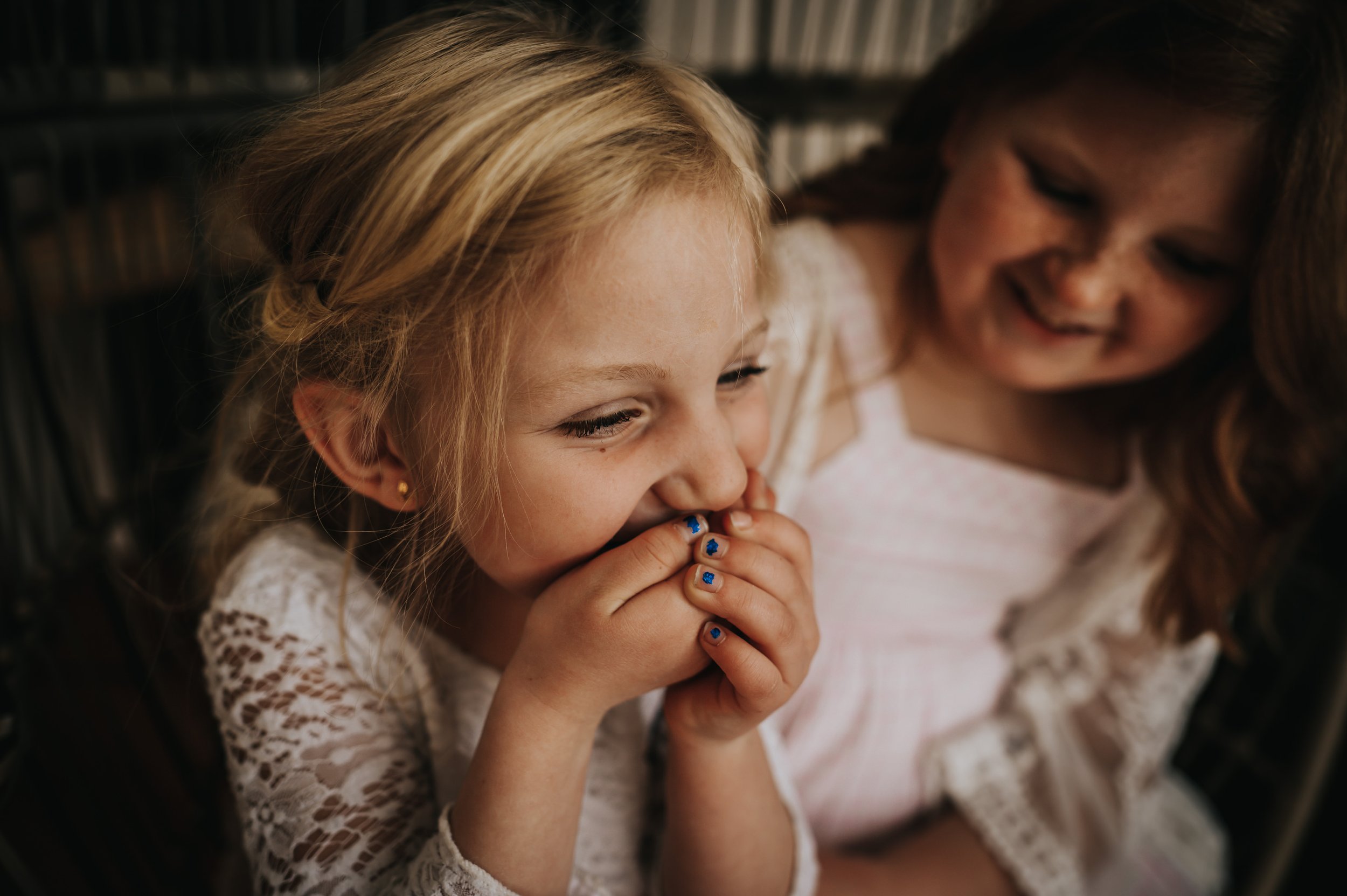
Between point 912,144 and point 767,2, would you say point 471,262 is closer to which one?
point 912,144

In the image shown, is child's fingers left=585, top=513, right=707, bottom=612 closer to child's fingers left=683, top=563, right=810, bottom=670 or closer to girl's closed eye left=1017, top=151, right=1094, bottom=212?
child's fingers left=683, top=563, right=810, bottom=670

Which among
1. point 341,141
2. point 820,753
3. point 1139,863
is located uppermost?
point 341,141

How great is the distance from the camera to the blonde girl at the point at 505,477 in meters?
0.48

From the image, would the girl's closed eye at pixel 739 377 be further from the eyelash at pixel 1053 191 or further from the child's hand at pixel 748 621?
the eyelash at pixel 1053 191

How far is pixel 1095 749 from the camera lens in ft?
3.41

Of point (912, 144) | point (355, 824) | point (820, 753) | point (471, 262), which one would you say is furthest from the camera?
point (912, 144)

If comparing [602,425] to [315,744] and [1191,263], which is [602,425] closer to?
[315,744]

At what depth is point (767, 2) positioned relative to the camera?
120cm

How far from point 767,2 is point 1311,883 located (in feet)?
4.71

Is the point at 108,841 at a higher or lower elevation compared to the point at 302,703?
lower

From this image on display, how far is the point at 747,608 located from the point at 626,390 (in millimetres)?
157

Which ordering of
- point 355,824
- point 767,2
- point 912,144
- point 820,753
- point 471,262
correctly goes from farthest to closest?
point 767,2 → point 912,144 → point 820,753 → point 355,824 → point 471,262

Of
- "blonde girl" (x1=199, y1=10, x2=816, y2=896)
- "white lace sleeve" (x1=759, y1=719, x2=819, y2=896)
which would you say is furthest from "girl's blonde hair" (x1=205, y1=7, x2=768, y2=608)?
"white lace sleeve" (x1=759, y1=719, x2=819, y2=896)

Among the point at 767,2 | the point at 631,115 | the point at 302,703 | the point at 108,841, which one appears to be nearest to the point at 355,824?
the point at 302,703
